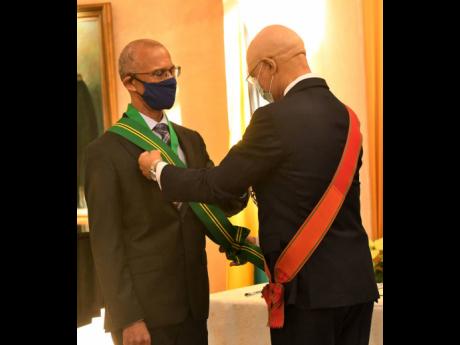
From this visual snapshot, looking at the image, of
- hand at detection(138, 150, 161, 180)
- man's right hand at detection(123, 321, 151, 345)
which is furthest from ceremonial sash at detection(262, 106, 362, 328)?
hand at detection(138, 150, 161, 180)

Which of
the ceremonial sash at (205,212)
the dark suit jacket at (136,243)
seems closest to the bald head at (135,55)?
the ceremonial sash at (205,212)

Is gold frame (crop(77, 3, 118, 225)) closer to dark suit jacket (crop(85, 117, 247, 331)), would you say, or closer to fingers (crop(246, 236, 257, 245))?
dark suit jacket (crop(85, 117, 247, 331))

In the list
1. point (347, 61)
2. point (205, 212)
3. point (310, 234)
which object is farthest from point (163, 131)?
point (347, 61)

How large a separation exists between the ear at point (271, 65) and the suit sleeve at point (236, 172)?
18 cm

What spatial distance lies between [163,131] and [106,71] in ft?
1.99

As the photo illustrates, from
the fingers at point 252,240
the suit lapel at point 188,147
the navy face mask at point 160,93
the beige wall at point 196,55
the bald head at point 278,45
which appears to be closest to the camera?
the bald head at point 278,45

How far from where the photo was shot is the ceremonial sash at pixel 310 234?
87.9 inches

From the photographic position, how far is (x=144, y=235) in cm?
244

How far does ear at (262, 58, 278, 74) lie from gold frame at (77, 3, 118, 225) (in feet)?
2.55

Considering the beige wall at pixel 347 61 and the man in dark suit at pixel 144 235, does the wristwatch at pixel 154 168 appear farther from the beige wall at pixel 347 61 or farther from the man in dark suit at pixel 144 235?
the beige wall at pixel 347 61
